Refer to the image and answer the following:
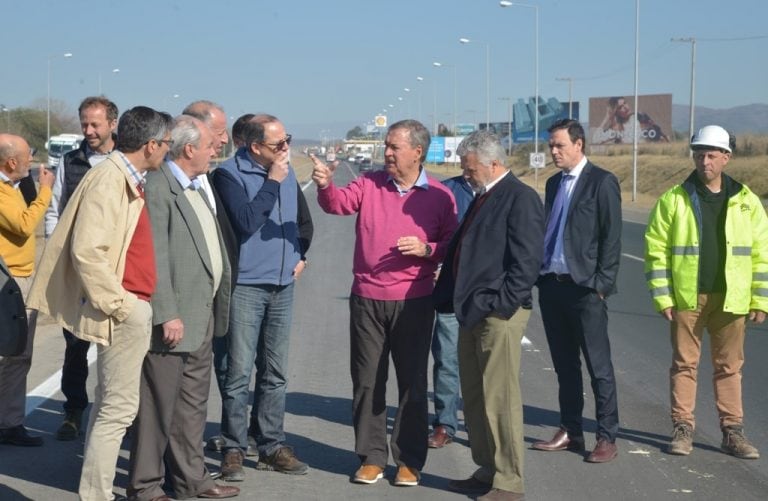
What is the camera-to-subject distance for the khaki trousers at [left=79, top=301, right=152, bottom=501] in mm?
5711

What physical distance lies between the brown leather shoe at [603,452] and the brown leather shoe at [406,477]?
121cm

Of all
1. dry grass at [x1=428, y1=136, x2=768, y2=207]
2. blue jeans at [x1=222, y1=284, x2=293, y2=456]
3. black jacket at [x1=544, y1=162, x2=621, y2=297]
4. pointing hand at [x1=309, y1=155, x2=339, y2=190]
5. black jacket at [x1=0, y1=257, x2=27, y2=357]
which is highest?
pointing hand at [x1=309, y1=155, x2=339, y2=190]

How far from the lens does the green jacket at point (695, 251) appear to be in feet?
24.4

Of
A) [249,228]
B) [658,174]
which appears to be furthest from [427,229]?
[658,174]

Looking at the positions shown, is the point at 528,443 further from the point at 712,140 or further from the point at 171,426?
the point at 171,426

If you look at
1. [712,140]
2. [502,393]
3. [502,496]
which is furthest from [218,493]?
[712,140]

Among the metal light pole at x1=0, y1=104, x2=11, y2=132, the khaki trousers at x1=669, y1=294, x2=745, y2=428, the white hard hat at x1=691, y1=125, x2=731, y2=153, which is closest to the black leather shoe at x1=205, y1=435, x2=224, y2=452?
the khaki trousers at x1=669, y1=294, x2=745, y2=428

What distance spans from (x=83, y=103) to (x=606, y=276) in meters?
3.59

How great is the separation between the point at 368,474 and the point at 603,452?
155 centimetres

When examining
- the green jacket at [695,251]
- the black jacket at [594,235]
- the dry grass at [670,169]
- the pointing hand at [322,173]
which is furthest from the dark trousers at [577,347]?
the dry grass at [670,169]

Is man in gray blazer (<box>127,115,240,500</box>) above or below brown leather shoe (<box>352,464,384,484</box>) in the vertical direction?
above

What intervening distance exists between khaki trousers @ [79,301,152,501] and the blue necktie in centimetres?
283

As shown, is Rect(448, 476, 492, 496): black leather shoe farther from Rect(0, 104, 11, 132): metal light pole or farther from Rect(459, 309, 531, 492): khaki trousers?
Rect(0, 104, 11, 132): metal light pole

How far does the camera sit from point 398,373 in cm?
687
